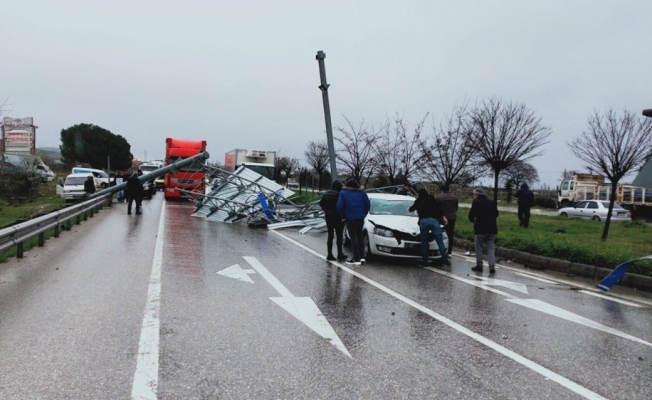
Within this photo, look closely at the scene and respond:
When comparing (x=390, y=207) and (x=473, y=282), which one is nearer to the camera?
(x=473, y=282)

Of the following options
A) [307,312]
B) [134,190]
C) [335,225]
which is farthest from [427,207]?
[134,190]

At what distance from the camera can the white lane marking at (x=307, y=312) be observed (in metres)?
5.52

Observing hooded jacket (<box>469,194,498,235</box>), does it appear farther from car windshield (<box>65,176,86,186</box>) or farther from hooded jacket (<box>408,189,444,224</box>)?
car windshield (<box>65,176,86,186</box>)

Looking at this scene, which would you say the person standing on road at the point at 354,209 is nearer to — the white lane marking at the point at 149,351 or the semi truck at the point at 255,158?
the white lane marking at the point at 149,351

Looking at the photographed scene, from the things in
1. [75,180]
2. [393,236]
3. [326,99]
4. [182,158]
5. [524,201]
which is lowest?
[393,236]

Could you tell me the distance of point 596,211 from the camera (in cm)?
2992

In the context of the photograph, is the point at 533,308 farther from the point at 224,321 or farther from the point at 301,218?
the point at 301,218

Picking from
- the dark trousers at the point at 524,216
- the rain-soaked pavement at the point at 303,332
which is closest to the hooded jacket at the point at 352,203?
the rain-soaked pavement at the point at 303,332

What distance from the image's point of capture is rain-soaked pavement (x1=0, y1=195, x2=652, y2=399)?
166 inches

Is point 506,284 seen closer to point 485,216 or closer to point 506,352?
point 485,216

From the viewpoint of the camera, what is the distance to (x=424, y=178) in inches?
908

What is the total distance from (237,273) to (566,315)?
5.16m

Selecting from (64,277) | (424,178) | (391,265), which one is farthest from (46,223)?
(424,178)

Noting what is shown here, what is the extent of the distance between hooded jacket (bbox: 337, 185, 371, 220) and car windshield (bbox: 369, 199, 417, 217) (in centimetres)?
155
